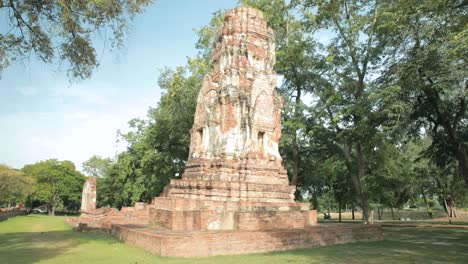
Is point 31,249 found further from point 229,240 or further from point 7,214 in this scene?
point 7,214

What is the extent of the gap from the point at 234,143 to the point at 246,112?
51.3 inches

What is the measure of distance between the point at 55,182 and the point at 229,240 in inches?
1908

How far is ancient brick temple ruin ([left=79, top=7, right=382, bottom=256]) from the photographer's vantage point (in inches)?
376

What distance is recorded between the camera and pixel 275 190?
12.7 meters

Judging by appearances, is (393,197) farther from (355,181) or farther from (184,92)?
(184,92)

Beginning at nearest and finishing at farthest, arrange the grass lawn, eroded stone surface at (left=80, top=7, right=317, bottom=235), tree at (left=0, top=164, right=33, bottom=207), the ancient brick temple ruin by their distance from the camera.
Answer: the grass lawn
the ancient brick temple ruin
eroded stone surface at (left=80, top=7, right=317, bottom=235)
tree at (left=0, top=164, right=33, bottom=207)

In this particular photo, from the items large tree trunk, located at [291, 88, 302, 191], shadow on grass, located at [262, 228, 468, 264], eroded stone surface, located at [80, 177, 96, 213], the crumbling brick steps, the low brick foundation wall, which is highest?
large tree trunk, located at [291, 88, 302, 191]

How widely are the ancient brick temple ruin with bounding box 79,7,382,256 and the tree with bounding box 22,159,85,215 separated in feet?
121

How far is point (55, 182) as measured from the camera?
Answer: 5028cm

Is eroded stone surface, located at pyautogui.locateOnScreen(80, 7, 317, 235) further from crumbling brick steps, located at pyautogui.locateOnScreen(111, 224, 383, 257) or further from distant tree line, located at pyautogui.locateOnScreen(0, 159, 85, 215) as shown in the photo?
distant tree line, located at pyautogui.locateOnScreen(0, 159, 85, 215)

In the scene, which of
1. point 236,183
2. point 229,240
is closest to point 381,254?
point 229,240

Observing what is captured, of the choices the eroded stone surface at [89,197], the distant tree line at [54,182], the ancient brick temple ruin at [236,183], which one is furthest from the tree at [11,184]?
the ancient brick temple ruin at [236,183]

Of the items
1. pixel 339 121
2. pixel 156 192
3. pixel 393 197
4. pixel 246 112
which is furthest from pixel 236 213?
pixel 393 197

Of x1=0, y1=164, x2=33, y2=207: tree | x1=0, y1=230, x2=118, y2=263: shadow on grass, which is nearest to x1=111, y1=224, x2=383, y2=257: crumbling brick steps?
x1=0, y1=230, x2=118, y2=263: shadow on grass
